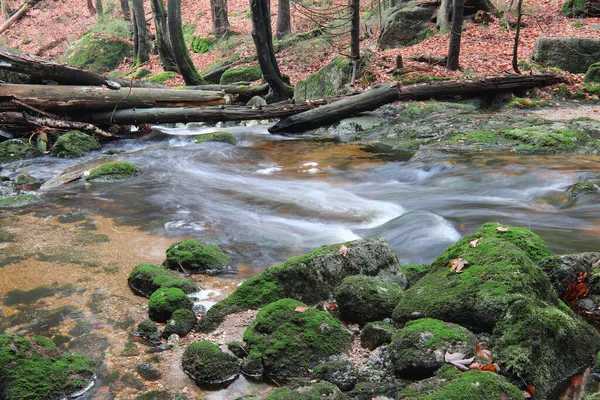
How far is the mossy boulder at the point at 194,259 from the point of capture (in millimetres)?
5953

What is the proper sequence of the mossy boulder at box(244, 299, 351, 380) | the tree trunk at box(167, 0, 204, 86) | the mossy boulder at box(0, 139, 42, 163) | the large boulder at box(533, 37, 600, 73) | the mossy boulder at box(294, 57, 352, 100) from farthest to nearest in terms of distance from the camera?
the tree trunk at box(167, 0, 204, 86)
the mossy boulder at box(294, 57, 352, 100)
the large boulder at box(533, 37, 600, 73)
the mossy boulder at box(0, 139, 42, 163)
the mossy boulder at box(244, 299, 351, 380)

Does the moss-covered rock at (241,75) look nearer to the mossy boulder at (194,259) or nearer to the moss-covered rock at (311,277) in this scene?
the mossy boulder at (194,259)

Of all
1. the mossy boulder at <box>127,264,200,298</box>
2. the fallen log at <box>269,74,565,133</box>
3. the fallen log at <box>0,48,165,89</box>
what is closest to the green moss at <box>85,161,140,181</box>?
the fallen log at <box>0,48,165,89</box>

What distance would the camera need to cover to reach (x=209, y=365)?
12.5 feet

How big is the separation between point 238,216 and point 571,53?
13.3 metres

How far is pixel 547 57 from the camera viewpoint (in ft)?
53.5

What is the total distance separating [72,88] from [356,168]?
771 cm

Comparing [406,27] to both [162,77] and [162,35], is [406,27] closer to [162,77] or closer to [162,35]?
[162,35]

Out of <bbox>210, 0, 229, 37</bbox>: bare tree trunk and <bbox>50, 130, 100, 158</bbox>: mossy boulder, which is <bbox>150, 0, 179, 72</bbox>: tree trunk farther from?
<bbox>50, 130, 100, 158</bbox>: mossy boulder

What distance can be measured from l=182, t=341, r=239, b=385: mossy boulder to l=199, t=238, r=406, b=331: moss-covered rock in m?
0.64

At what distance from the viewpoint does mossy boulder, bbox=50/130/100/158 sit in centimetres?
1251

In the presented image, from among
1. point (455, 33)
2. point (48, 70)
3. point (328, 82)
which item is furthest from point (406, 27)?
point (48, 70)

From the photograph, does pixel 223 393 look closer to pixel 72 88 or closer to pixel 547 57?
pixel 72 88

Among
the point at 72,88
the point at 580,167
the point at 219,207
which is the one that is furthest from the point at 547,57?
the point at 72,88
